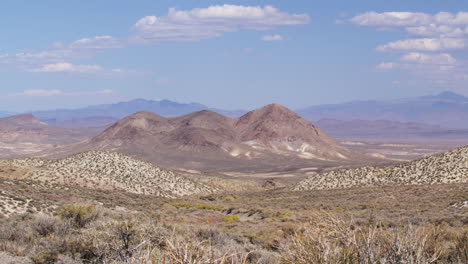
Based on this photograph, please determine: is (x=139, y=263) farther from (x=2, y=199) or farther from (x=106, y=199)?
(x=106, y=199)

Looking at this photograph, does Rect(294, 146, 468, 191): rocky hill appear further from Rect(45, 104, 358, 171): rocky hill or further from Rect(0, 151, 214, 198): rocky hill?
Rect(45, 104, 358, 171): rocky hill

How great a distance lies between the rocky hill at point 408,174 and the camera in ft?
143

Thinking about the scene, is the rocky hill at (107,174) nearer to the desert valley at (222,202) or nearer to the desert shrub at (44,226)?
the desert valley at (222,202)

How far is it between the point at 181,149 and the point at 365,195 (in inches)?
4282

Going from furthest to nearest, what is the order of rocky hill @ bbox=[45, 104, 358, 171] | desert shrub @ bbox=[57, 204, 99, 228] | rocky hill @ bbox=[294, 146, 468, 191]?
rocky hill @ bbox=[45, 104, 358, 171], rocky hill @ bbox=[294, 146, 468, 191], desert shrub @ bbox=[57, 204, 99, 228]

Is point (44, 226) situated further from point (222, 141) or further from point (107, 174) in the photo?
point (222, 141)

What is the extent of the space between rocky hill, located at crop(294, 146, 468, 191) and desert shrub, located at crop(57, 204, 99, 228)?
32.2 metres

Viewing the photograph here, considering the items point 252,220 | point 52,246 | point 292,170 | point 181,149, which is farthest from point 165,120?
point 52,246

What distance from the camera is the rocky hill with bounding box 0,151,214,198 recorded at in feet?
137

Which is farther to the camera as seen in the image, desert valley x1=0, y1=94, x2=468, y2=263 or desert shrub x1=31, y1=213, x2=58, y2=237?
desert shrub x1=31, y1=213, x2=58, y2=237

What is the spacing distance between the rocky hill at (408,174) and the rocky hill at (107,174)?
1288 centimetres

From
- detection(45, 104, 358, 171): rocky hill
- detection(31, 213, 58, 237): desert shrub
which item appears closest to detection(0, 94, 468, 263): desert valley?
detection(31, 213, 58, 237): desert shrub

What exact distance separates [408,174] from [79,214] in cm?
3614

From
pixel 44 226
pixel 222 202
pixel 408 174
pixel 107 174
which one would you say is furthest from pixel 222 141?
pixel 44 226
